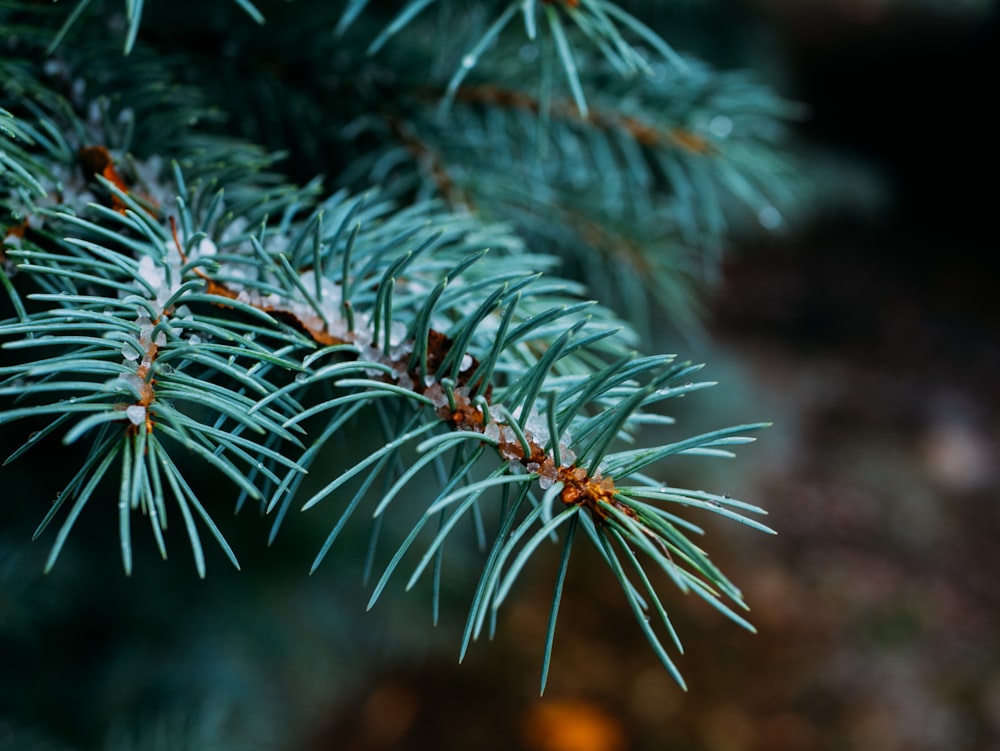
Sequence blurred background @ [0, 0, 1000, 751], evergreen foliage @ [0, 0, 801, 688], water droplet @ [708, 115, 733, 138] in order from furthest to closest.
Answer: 1. blurred background @ [0, 0, 1000, 751]
2. water droplet @ [708, 115, 733, 138]
3. evergreen foliage @ [0, 0, 801, 688]

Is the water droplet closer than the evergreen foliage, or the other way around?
the evergreen foliage

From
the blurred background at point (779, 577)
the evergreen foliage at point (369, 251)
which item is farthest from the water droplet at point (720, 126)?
the blurred background at point (779, 577)

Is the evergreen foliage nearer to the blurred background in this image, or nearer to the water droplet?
the water droplet

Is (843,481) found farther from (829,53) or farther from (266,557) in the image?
(266,557)

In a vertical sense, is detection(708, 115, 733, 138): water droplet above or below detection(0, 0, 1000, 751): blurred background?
above

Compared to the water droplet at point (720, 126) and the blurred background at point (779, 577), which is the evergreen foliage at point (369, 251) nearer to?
the water droplet at point (720, 126)

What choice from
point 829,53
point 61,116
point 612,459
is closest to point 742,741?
point 612,459

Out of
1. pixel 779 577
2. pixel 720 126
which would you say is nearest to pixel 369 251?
pixel 720 126

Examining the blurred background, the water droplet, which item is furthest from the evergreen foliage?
the blurred background
